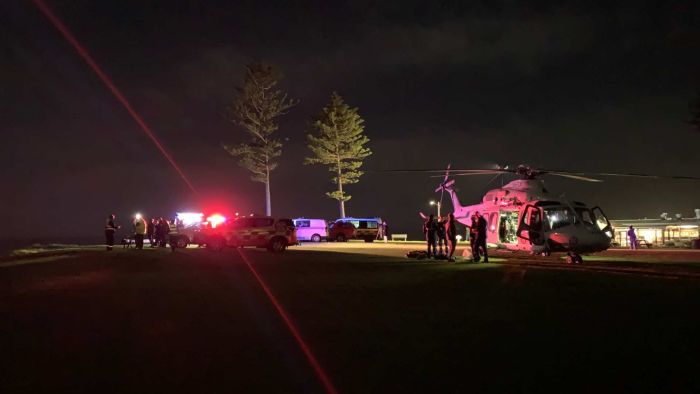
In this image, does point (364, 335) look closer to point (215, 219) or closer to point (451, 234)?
point (451, 234)

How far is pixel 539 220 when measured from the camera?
22.4 meters

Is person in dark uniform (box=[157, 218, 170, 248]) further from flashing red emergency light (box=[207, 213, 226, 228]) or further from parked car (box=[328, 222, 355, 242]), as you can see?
parked car (box=[328, 222, 355, 242])

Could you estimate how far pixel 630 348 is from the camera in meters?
7.36

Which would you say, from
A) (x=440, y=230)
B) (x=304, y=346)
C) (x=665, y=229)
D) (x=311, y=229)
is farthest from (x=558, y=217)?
(x=665, y=229)

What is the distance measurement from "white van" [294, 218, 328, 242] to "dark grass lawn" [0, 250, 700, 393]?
106 ft

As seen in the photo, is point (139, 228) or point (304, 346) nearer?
point (304, 346)

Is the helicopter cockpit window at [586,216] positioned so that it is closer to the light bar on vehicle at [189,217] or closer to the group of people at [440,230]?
the group of people at [440,230]

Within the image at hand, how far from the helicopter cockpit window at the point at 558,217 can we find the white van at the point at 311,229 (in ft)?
90.3

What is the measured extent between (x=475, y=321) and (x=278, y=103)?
48791 millimetres

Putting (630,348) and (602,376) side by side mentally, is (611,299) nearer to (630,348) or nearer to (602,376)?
(630,348)

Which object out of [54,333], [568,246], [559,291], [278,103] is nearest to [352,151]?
[278,103]

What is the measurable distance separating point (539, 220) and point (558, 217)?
0.72 meters

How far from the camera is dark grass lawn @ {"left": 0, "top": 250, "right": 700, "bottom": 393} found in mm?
6168

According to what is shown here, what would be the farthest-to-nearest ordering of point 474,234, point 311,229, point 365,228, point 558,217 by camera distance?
1. point 365,228
2. point 311,229
3. point 558,217
4. point 474,234
